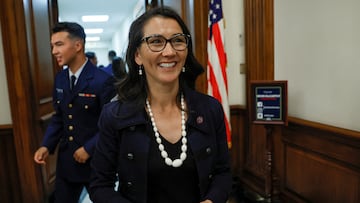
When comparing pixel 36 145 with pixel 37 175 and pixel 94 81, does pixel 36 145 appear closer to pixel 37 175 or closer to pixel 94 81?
pixel 37 175

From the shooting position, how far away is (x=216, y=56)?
Result: 2.62 meters

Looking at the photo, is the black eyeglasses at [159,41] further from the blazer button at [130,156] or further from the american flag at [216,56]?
the american flag at [216,56]

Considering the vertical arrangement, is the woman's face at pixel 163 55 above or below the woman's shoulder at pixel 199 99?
above

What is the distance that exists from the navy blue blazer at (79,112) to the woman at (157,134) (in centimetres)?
76

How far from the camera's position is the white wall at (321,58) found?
1.80 m

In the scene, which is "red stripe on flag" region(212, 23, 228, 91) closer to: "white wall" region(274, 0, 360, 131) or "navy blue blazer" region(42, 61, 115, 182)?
"white wall" region(274, 0, 360, 131)

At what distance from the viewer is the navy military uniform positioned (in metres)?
1.83

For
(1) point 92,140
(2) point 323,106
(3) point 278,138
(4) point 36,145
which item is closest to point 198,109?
(1) point 92,140

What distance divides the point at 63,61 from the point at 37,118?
1.01 metres

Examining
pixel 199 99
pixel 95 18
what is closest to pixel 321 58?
pixel 199 99

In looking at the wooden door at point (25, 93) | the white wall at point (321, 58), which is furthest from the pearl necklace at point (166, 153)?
A: the wooden door at point (25, 93)

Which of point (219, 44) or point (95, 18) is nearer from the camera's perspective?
point (219, 44)

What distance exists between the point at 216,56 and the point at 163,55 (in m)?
1.67

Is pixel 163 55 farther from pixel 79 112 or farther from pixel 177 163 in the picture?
pixel 79 112
